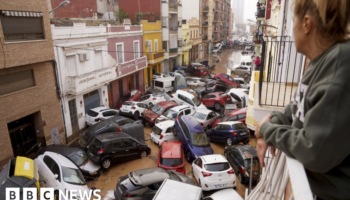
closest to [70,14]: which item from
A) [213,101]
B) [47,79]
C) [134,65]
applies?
[134,65]

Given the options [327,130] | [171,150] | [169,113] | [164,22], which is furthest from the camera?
[164,22]

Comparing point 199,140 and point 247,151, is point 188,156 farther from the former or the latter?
point 247,151

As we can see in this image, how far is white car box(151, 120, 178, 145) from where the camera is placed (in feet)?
44.4

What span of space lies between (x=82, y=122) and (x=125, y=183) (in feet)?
30.2

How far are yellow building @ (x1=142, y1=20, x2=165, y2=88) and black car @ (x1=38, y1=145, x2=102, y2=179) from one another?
16.3 metres

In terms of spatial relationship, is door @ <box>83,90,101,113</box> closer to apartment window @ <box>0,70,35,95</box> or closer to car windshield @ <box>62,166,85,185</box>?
apartment window @ <box>0,70,35,95</box>

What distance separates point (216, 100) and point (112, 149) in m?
10.8

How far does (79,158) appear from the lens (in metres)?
10.6

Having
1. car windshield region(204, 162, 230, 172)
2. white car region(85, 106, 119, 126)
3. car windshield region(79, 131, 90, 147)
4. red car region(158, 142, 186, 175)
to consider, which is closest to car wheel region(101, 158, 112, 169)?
car windshield region(79, 131, 90, 147)

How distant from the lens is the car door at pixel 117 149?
11.2 metres

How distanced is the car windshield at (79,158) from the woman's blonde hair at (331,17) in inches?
426

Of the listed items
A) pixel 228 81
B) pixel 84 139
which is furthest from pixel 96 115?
pixel 228 81

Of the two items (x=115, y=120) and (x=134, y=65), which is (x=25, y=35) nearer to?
(x=115, y=120)

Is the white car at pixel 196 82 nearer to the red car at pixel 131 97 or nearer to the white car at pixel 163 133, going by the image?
the red car at pixel 131 97
